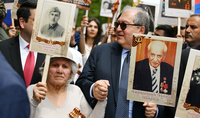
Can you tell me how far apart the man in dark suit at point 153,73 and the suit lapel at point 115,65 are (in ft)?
1.30

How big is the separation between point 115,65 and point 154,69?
61 cm

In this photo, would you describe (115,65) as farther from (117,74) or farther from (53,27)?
(53,27)

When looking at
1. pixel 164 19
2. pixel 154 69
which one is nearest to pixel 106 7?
pixel 164 19

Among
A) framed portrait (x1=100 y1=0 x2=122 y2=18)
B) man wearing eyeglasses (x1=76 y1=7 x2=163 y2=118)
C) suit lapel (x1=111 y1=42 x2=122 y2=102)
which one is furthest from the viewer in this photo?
framed portrait (x1=100 y1=0 x2=122 y2=18)

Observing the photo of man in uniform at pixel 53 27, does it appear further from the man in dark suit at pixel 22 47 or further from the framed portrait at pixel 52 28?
the man in dark suit at pixel 22 47

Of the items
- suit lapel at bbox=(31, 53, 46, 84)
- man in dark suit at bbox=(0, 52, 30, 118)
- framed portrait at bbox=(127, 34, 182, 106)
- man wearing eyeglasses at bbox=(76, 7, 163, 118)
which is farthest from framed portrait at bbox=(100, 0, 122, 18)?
man in dark suit at bbox=(0, 52, 30, 118)

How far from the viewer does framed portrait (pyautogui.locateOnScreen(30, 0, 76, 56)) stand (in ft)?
8.73

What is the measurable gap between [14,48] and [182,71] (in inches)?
87.3

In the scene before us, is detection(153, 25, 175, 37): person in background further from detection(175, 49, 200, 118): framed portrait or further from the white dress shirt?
the white dress shirt

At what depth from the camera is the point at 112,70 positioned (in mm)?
3066

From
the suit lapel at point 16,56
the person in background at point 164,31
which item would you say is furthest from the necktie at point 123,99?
the person in background at point 164,31

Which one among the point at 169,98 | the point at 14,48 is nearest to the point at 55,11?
the point at 14,48

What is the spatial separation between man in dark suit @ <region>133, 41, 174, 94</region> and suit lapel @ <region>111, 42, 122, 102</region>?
1.30ft

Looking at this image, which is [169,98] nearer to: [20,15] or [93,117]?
[93,117]
